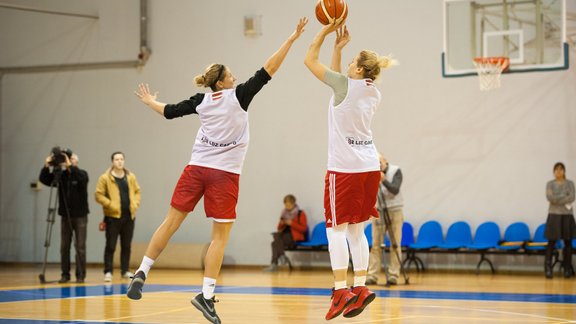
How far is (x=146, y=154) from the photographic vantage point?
1627 cm

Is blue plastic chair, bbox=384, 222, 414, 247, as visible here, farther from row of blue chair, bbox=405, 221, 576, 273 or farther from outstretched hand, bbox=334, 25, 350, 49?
outstretched hand, bbox=334, 25, 350, 49

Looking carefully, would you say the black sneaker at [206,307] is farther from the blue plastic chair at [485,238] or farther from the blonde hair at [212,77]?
the blue plastic chair at [485,238]

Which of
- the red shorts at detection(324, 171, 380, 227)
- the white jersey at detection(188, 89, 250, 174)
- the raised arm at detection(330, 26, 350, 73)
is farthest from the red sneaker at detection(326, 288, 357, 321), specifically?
the raised arm at detection(330, 26, 350, 73)

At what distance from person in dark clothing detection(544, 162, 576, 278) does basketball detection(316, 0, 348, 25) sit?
7402mm

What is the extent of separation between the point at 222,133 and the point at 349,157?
934mm

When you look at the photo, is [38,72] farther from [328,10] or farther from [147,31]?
[328,10]

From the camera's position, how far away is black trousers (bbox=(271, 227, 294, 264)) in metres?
14.4

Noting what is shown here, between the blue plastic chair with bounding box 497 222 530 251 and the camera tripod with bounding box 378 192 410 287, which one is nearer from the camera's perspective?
the camera tripod with bounding box 378 192 410 287

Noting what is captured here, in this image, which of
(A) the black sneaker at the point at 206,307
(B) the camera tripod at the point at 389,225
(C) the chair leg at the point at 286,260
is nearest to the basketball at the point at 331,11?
(A) the black sneaker at the point at 206,307

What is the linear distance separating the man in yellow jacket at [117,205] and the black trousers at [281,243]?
3.38 m

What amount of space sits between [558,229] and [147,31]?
29.3 feet

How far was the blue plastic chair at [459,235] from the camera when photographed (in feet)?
44.4

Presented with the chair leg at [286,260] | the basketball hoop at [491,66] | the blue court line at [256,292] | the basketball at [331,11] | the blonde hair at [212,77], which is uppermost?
the basketball hoop at [491,66]

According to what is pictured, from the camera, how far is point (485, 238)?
44.2 ft
